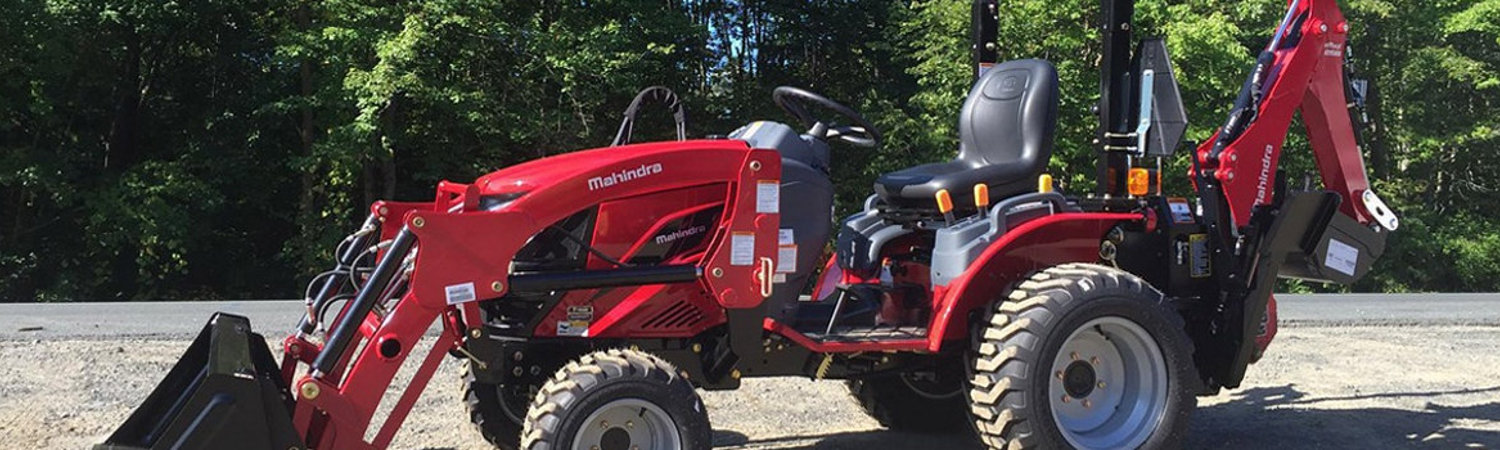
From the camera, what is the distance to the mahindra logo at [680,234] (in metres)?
4.18

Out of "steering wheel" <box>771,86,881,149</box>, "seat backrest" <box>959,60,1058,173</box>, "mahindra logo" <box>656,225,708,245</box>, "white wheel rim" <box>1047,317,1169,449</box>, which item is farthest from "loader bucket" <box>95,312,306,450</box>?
"seat backrest" <box>959,60,1058,173</box>

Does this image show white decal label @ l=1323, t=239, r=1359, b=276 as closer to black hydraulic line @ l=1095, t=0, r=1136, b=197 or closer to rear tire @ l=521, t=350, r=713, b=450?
black hydraulic line @ l=1095, t=0, r=1136, b=197

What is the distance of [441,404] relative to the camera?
20.2 ft

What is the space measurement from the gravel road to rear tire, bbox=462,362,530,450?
658mm

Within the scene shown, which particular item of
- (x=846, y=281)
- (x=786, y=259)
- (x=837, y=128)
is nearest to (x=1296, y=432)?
(x=846, y=281)

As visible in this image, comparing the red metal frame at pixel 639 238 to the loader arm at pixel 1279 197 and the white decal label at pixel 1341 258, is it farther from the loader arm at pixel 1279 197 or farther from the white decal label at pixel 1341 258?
the white decal label at pixel 1341 258

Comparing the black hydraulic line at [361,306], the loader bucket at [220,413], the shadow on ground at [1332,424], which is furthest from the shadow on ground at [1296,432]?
the loader bucket at [220,413]

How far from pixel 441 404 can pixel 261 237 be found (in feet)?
48.4

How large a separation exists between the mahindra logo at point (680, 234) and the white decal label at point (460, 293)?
2.36 ft

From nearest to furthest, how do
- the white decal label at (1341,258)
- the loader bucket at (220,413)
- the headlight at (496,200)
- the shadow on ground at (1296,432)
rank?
1. the loader bucket at (220,413)
2. the headlight at (496,200)
3. the white decal label at (1341,258)
4. the shadow on ground at (1296,432)

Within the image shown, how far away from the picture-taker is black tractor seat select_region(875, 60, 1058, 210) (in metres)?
4.85

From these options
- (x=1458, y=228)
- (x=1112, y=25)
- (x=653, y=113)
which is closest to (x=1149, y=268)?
(x=1112, y=25)

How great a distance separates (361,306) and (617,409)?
2.81 ft

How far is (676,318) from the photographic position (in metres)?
4.21
